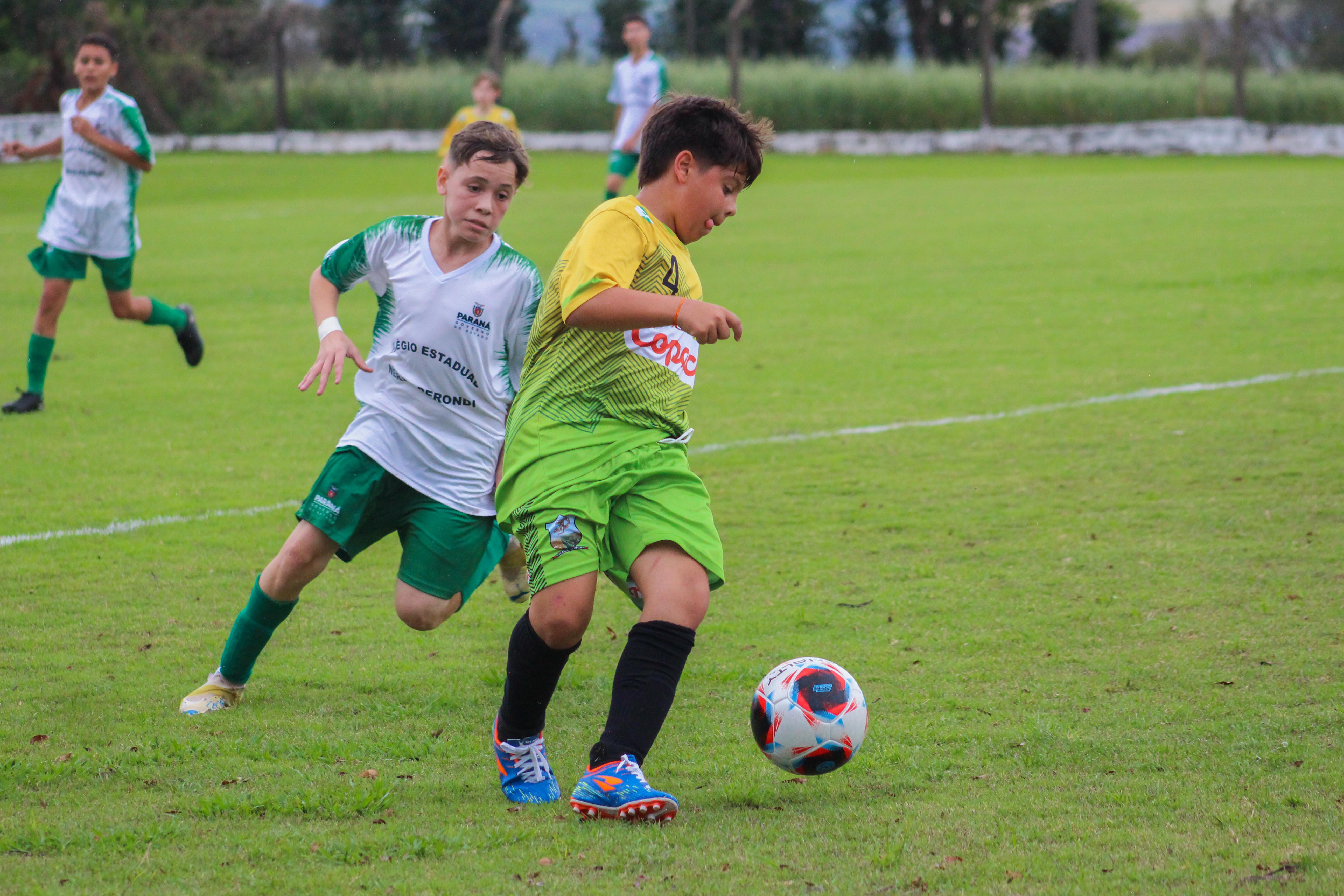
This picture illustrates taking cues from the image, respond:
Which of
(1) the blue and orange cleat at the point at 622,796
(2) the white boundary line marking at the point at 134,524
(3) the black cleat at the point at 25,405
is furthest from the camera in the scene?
(3) the black cleat at the point at 25,405

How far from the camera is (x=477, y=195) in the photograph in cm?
373

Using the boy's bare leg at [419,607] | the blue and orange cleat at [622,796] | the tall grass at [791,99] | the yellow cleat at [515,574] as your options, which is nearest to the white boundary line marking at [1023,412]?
the yellow cleat at [515,574]

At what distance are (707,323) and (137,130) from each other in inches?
247

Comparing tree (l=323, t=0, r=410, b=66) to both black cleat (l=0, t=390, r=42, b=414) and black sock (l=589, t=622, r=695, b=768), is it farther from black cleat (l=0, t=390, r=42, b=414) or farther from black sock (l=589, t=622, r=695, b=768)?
black sock (l=589, t=622, r=695, b=768)

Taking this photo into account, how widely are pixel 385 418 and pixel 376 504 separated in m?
0.24

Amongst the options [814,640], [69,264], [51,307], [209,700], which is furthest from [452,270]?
[69,264]

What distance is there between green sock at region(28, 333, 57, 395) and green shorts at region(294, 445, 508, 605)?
477cm

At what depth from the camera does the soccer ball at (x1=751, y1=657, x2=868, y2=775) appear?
10.2 ft

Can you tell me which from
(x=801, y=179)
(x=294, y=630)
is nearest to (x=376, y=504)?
(x=294, y=630)

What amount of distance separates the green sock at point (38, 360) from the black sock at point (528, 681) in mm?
5587

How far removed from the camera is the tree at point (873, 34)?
5181 centimetres

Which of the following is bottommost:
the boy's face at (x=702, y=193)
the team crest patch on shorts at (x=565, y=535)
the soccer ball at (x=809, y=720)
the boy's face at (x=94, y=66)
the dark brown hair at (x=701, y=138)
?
the soccer ball at (x=809, y=720)

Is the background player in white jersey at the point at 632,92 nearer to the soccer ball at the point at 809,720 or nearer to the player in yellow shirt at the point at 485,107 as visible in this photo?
the player in yellow shirt at the point at 485,107

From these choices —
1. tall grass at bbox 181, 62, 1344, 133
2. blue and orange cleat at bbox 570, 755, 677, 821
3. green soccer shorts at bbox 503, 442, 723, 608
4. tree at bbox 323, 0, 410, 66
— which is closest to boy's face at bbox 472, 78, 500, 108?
green soccer shorts at bbox 503, 442, 723, 608
